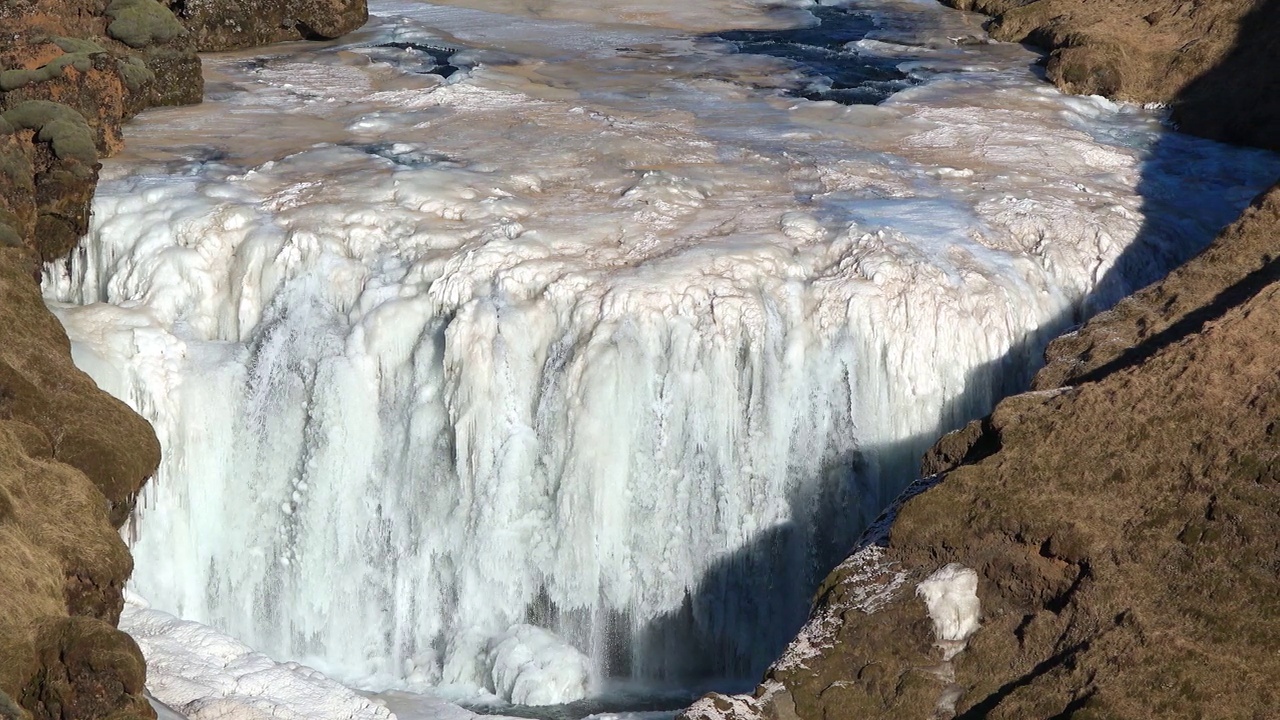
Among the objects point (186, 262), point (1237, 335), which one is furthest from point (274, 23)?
point (1237, 335)

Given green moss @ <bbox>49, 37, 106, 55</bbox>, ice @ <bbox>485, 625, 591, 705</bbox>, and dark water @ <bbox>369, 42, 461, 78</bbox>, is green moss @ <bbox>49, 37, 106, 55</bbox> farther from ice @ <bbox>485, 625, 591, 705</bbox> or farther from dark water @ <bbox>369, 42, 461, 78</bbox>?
ice @ <bbox>485, 625, 591, 705</bbox>

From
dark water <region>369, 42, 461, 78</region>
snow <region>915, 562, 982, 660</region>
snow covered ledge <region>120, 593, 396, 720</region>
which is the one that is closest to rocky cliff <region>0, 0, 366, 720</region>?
snow covered ledge <region>120, 593, 396, 720</region>

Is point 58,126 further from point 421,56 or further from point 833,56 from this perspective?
point 833,56

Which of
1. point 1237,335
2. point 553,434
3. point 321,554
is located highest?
point 1237,335

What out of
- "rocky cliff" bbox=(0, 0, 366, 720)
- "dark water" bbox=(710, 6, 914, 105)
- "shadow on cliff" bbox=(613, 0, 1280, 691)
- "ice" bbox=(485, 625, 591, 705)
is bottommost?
"ice" bbox=(485, 625, 591, 705)

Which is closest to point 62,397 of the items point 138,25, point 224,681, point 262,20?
point 224,681

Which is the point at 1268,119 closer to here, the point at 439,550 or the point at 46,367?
the point at 439,550

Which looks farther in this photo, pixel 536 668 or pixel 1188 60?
pixel 1188 60
